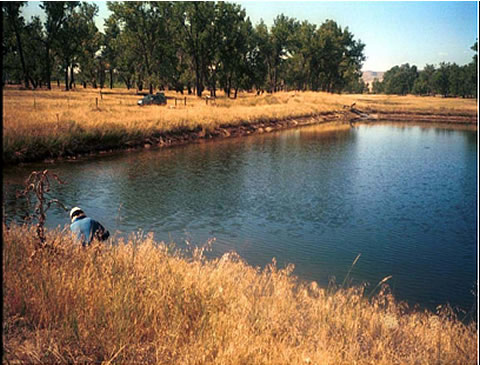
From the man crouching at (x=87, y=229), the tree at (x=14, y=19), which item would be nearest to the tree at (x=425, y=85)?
the tree at (x=14, y=19)

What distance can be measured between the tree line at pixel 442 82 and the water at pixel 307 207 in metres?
78.4

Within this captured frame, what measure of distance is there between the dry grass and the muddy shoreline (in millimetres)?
17327

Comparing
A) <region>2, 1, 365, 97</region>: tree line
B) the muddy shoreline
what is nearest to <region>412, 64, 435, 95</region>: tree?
<region>2, 1, 365, 97</region>: tree line

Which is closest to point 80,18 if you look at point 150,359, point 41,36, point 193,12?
point 41,36

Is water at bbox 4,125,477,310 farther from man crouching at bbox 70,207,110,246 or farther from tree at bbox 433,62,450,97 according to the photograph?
tree at bbox 433,62,450,97

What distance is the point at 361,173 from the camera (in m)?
22.9

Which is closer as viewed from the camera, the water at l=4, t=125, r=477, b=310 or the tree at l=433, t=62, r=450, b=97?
the water at l=4, t=125, r=477, b=310

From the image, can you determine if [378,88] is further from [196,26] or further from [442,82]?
[196,26]

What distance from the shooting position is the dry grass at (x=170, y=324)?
4.43 meters

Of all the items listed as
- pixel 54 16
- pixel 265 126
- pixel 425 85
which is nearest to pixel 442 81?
pixel 425 85

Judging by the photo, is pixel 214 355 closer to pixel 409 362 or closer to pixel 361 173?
pixel 409 362

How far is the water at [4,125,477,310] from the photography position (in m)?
11.0

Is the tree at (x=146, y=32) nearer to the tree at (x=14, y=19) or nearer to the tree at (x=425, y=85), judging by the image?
the tree at (x=14, y=19)

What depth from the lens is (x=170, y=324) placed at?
5.14 meters
